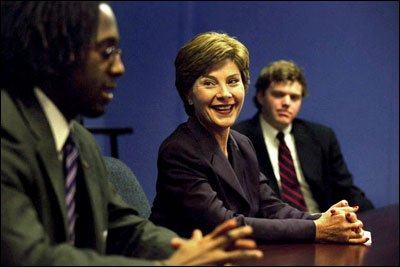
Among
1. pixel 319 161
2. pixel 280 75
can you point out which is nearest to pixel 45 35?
pixel 319 161

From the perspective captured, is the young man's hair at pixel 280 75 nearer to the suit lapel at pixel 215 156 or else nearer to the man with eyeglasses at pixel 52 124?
the suit lapel at pixel 215 156

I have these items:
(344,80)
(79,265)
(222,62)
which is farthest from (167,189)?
(344,80)

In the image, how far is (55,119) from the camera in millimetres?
1232

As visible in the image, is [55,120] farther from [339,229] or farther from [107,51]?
[339,229]

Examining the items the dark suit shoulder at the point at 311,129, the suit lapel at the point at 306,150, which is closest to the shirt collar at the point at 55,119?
the suit lapel at the point at 306,150

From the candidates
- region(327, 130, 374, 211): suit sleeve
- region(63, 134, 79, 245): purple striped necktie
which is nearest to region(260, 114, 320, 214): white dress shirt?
region(327, 130, 374, 211): suit sleeve

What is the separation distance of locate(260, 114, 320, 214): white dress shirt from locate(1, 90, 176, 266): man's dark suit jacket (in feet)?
5.46

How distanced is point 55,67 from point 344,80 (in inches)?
137

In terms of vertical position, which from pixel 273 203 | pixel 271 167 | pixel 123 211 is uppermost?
pixel 123 211

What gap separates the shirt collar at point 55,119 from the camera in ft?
3.99

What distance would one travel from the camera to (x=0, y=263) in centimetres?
110

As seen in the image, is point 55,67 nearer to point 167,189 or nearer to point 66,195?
point 66,195

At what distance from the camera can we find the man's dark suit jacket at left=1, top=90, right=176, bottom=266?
109 centimetres

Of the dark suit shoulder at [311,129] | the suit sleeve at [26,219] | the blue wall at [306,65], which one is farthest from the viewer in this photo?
the blue wall at [306,65]
